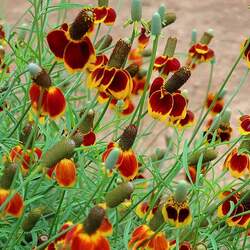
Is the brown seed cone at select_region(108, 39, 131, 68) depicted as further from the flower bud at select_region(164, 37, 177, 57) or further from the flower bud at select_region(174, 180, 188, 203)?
the flower bud at select_region(164, 37, 177, 57)

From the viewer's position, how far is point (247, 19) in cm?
498

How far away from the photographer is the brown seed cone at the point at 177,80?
136cm

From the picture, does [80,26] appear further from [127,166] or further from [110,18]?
[110,18]

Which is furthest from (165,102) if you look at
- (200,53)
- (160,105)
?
(200,53)

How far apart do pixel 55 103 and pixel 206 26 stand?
3.75m

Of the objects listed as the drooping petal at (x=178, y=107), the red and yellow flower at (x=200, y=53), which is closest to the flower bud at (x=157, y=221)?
the drooping petal at (x=178, y=107)

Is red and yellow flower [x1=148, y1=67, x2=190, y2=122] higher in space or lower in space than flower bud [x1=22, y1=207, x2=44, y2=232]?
higher

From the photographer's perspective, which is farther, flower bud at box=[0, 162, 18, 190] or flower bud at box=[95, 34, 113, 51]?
flower bud at box=[95, 34, 113, 51]

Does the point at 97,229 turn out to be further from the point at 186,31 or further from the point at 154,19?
the point at 186,31

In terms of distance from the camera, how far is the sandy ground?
431cm

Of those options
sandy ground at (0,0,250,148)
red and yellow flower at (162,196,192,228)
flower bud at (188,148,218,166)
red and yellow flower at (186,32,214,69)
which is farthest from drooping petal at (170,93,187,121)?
sandy ground at (0,0,250,148)

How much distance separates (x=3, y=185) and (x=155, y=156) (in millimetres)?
930

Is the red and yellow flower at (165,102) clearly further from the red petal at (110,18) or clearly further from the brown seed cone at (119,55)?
the red petal at (110,18)

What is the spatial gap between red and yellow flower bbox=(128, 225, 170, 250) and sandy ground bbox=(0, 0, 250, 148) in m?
2.90
